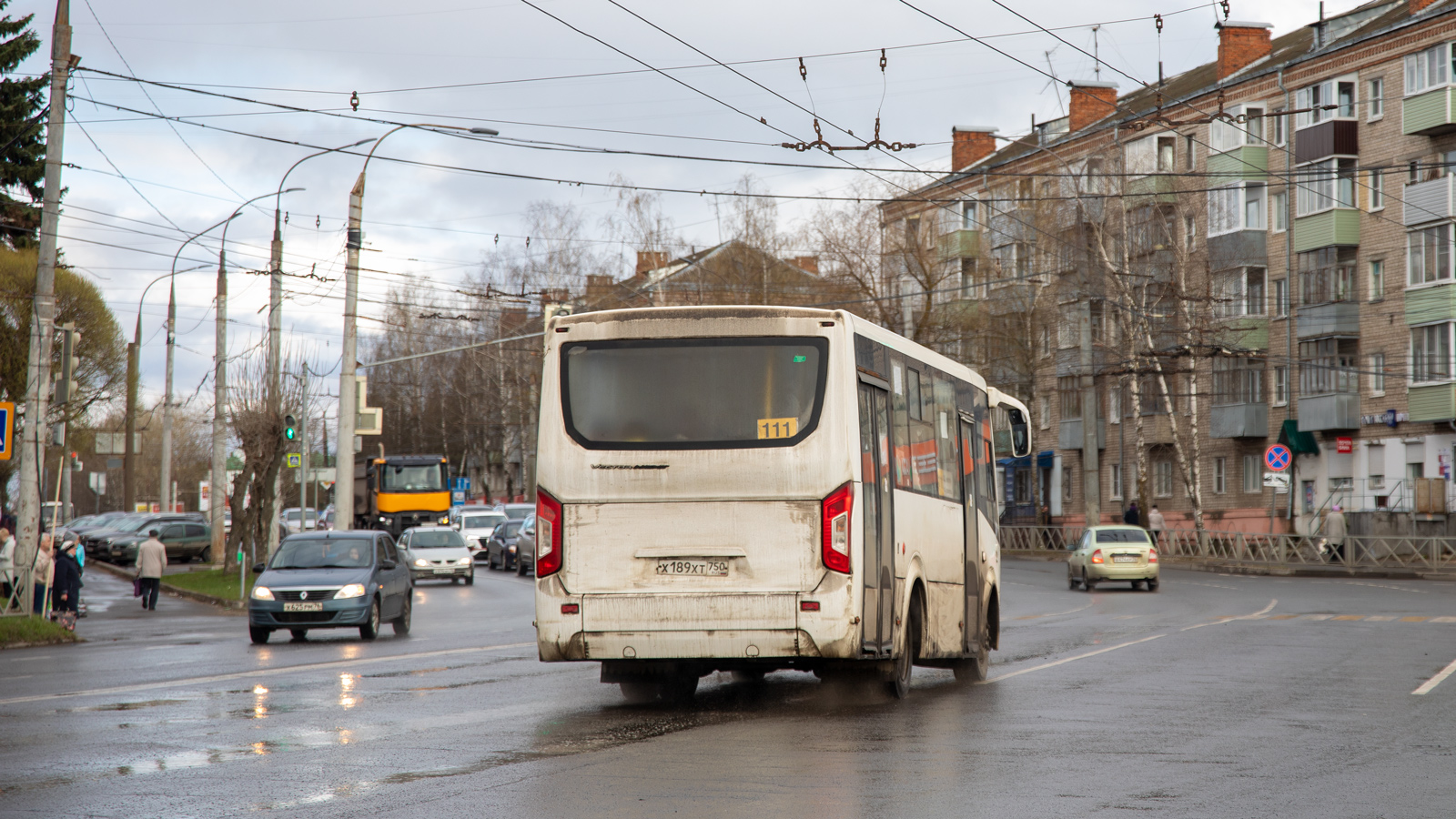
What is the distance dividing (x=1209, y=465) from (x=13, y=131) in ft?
130

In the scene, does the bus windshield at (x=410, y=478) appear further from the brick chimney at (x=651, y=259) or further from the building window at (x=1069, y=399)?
the building window at (x=1069, y=399)

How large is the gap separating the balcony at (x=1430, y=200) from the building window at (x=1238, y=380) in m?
7.85

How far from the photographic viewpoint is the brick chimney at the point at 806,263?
186 ft

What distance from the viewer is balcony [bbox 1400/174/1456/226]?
4806 centimetres

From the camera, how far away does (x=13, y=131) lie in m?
44.3

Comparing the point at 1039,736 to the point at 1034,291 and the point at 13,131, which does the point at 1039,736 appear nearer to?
the point at 13,131

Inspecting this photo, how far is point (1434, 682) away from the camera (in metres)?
15.5

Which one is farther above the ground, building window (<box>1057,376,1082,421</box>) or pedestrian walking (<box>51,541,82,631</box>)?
building window (<box>1057,376,1082,421</box>)

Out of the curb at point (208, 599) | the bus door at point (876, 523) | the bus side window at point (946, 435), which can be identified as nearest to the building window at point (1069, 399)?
the curb at point (208, 599)

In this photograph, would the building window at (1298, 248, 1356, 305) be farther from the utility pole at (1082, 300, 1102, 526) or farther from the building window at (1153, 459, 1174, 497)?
the building window at (1153, 459, 1174, 497)

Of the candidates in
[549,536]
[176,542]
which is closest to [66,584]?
[549,536]

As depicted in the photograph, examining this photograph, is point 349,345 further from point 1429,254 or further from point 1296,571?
point 1429,254

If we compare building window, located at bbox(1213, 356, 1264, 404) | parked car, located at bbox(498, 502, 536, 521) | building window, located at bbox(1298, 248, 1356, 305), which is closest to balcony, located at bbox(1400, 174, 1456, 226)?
building window, located at bbox(1298, 248, 1356, 305)

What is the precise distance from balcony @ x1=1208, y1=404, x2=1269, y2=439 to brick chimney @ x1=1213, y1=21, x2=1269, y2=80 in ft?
39.7
